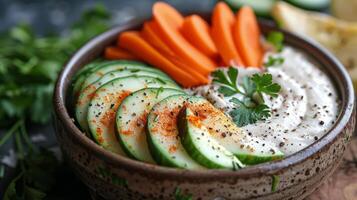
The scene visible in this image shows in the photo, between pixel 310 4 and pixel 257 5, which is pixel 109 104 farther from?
pixel 310 4

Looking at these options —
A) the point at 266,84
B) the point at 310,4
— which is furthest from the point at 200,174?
the point at 310,4

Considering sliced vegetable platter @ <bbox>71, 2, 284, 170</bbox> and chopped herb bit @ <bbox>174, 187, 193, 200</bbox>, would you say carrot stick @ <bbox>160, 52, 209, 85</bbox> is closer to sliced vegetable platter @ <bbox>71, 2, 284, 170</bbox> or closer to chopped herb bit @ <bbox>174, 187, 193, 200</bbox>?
sliced vegetable platter @ <bbox>71, 2, 284, 170</bbox>

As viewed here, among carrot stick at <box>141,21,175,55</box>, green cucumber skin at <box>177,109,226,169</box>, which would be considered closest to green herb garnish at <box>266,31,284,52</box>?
carrot stick at <box>141,21,175,55</box>

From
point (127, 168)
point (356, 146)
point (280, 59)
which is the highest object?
point (280, 59)

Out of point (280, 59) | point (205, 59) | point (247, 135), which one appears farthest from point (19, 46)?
→ point (247, 135)

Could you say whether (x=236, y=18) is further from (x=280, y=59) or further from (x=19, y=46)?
(x=19, y=46)

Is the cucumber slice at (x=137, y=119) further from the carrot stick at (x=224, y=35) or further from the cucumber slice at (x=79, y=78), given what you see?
the carrot stick at (x=224, y=35)
